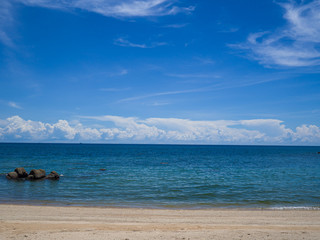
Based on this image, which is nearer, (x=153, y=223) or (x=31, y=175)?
(x=153, y=223)

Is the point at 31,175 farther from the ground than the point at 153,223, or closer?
closer

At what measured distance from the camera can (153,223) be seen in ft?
46.3

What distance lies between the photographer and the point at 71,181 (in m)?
31.8

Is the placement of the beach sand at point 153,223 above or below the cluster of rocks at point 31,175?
above

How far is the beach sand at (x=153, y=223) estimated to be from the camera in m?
11.4

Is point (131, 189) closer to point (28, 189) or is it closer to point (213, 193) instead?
point (213, 193)

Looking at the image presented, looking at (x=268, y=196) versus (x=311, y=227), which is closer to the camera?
(x=311, y=227)

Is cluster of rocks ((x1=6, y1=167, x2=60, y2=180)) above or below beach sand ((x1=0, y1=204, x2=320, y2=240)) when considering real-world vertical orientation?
below

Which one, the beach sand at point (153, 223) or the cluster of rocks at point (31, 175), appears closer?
the beach sand at point (153, 223)

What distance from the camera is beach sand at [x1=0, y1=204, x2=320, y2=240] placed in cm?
1136

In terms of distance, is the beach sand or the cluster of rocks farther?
the cluster of rocks

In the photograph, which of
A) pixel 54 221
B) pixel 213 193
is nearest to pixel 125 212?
pixel 54 221

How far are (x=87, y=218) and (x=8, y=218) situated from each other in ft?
15.1

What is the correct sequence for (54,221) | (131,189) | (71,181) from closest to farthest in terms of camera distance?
(54,221)
(131,189)
(71,181)
